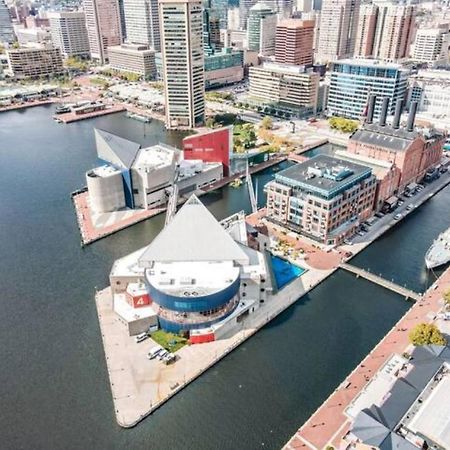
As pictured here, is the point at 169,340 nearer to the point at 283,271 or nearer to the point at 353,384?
the point at 283,271

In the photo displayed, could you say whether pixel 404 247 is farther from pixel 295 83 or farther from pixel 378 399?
pixel 295 83

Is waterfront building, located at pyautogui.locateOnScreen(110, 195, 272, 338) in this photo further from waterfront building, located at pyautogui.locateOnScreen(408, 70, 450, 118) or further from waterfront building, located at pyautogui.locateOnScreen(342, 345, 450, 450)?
waterfront building, located at pyautogui.locateOnScreen(408, 70, 450, 118)

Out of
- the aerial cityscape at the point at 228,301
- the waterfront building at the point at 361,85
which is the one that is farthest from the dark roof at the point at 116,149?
the waterfront building at the point at 361,85

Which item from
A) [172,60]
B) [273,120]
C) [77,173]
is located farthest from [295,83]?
[77,173]

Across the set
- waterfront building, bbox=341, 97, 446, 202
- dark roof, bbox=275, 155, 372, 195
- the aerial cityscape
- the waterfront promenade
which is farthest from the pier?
waterfront building, bbox=341, 97, 446, 202

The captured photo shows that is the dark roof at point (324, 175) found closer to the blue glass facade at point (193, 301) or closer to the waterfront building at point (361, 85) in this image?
the blue glass facade at point (193, 301)
